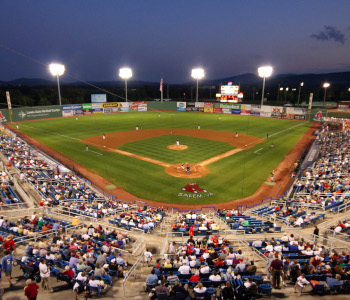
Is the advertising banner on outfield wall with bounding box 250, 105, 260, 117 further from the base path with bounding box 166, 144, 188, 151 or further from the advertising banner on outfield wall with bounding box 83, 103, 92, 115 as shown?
the advertising banner on outfield wall with bounding box 83, 103, 92, 115

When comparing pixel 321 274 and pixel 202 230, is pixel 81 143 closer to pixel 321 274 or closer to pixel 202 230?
pixel 202 230

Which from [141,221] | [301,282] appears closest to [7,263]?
[141,221]

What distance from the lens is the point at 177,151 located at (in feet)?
112

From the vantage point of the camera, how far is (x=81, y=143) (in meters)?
38.8

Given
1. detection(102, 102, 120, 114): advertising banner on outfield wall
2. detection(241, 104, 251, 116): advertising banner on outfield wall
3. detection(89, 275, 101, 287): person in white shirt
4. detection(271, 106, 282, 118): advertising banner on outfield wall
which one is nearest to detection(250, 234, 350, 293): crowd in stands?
detection(89, 275, 101, 287): person in white shirt

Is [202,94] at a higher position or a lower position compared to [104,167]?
higher

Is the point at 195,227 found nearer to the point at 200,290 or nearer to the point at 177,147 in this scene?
the point at 200,290

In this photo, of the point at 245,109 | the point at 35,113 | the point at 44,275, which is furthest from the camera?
the point at 245,109

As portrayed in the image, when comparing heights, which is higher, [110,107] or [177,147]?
[110,107]

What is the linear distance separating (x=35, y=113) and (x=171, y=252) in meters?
63.2

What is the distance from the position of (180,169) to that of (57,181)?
1204 centimetres

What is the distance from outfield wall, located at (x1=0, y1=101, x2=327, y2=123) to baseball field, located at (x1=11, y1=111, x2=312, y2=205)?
6444 mm

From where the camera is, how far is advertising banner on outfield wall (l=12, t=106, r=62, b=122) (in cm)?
5818

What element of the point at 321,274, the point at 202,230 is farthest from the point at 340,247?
the point at 202,230
